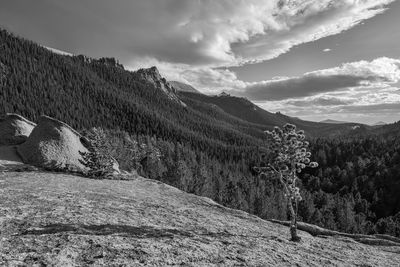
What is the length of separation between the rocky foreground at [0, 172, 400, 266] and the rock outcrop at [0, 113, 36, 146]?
19.7m

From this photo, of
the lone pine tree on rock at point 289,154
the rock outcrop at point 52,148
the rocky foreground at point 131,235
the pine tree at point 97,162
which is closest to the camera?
the rocky foreground at point 131,235

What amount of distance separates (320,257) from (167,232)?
10010mm

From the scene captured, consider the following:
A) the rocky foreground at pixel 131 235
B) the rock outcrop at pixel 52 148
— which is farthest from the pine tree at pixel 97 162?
the rocky foreground at pixel 131 235

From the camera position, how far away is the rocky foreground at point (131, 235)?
1280cm

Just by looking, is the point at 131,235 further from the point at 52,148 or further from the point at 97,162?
the point at 52,148

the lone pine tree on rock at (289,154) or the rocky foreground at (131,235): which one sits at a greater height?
the lone pine tree on rock at (289,154)

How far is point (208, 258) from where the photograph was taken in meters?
14.6

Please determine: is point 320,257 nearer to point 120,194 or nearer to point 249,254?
point 249,254

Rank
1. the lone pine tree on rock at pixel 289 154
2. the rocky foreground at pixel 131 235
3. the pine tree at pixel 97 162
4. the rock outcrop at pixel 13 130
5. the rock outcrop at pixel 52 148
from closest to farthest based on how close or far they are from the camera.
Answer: the rocky foreground at pixel 131 235 < the lone pine tree on rock at pixel 289 154 < the rock outcrop at pixel 52 148 < the pine tree at pixel 97 162 < the rock outcrop at pixel 13 130

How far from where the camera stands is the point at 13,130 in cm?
4841

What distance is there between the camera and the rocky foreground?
1280 centimetres

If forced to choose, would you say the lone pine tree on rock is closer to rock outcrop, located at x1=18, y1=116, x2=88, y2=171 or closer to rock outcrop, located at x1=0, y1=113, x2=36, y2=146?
rock outcrop, located at x1=18, y1=116, x2=88, y2=171

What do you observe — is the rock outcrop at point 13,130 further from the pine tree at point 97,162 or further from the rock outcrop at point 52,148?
the pine tree at point 97,162

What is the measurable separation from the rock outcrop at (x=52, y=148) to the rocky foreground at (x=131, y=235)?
8.95m
